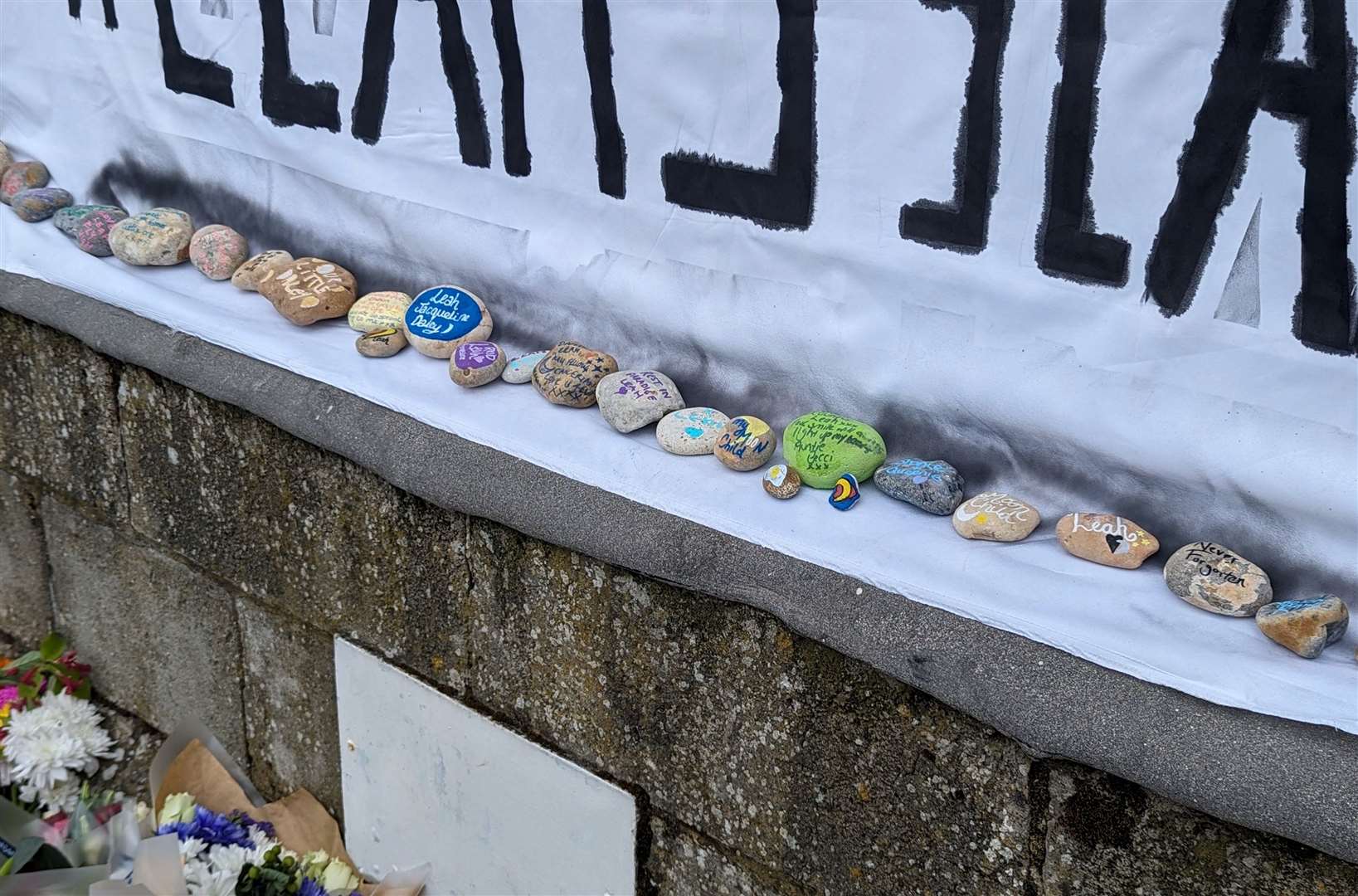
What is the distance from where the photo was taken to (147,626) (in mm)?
2211

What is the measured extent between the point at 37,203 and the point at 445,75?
989 mm

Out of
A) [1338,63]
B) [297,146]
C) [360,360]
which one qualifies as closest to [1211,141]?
[1338,63]

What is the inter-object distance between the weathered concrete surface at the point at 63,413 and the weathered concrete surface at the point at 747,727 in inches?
33.4

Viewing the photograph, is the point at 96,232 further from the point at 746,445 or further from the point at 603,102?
the point at 746,445

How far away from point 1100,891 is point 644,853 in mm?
623

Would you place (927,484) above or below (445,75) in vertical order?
below

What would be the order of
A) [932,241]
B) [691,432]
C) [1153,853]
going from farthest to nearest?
[691,432], [932,241], [1153,853]

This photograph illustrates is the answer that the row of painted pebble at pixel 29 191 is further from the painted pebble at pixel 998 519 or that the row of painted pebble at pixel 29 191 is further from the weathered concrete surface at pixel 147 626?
the painted pebble at pixel 998 519

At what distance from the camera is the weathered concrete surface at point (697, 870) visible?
1.48 meters

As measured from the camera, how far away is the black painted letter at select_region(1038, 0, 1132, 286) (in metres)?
1.10

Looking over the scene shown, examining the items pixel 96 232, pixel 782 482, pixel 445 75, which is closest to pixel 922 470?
pixel 782 482

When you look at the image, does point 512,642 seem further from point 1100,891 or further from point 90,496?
point 90,496

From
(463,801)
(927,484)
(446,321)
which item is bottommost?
(463,801)

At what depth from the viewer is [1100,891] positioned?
118cm
